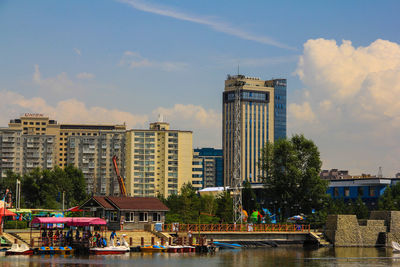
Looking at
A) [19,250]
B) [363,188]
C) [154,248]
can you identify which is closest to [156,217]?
[154,248]

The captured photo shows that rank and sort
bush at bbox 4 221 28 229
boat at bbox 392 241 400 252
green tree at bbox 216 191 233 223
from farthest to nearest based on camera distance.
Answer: green tree at bbox 216 191 233 223 < boat at bbox 392 241 400 252 < bush at bbox 4 221 28 229

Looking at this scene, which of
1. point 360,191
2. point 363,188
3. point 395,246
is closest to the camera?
point 395,246

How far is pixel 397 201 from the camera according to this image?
4695 inches

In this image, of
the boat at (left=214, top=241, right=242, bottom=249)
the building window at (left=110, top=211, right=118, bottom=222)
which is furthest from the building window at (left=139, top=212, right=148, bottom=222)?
the boat at (left=214, top=241, right=242, bottom=249)

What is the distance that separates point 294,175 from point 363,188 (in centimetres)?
3662

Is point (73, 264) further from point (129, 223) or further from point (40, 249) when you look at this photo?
point (129, 223)

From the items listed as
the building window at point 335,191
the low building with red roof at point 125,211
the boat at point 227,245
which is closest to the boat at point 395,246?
the boat at point 227,245

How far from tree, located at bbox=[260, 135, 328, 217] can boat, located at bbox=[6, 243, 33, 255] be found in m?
53.2

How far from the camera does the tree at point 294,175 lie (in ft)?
362

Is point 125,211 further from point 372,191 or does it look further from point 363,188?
point 363,188

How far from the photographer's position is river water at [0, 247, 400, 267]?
195 ft

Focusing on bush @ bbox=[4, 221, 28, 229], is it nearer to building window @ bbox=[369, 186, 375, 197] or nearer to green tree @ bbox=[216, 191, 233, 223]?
green tree @ bbox=[216, 191, 233, 223]

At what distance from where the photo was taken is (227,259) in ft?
224

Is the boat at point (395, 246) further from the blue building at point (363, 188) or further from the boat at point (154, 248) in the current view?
the blue building at point (363, 188)
